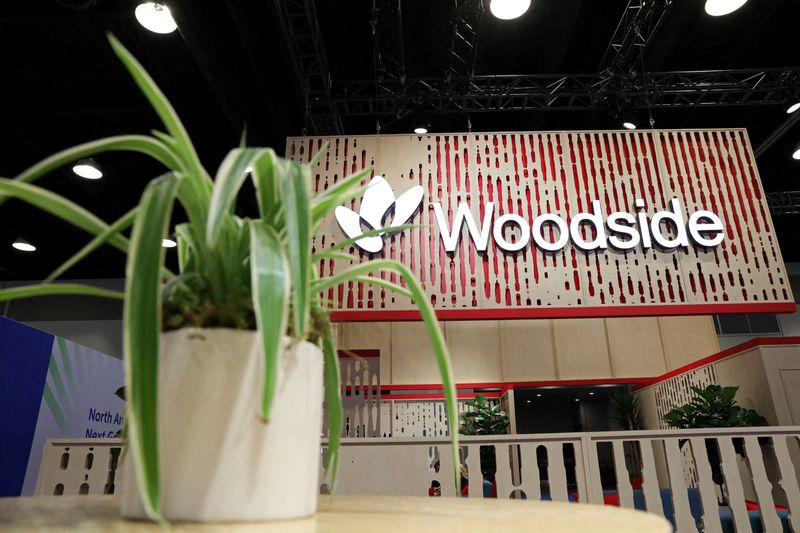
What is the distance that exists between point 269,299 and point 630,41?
16.5ft

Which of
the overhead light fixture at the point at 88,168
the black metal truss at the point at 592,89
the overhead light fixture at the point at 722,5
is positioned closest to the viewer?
the overhead light fixture at the point at 722,5

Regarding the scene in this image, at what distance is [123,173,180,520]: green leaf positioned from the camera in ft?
1.26

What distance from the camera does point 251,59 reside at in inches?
174

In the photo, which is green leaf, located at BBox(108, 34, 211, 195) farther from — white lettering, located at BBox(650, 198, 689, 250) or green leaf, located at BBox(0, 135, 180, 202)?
white lettering, located at BBox(650, 198, 689, 250)

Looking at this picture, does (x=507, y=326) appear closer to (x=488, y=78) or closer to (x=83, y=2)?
(x=488, y=78)

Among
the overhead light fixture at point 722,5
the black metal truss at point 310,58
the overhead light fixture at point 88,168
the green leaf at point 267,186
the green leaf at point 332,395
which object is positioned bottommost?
the green leaf at point 332,395

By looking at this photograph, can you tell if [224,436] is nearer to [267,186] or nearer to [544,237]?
[267,186]

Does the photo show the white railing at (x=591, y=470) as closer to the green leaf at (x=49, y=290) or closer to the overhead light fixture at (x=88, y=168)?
the green leaf at (x=49, y=290)

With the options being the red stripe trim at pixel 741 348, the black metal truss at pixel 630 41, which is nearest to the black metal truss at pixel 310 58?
the black metal truss at pixel 630 41

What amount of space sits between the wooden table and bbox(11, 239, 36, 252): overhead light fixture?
28.0 ft

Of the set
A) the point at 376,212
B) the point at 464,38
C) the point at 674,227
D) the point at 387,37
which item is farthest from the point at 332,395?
the point at 387,37

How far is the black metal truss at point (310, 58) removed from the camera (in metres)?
4.11

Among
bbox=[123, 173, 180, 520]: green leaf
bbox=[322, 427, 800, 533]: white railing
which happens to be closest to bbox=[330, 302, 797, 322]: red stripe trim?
bbox=[322, 427, 800, 533]: white railing

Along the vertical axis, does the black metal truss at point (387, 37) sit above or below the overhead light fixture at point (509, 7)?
above
